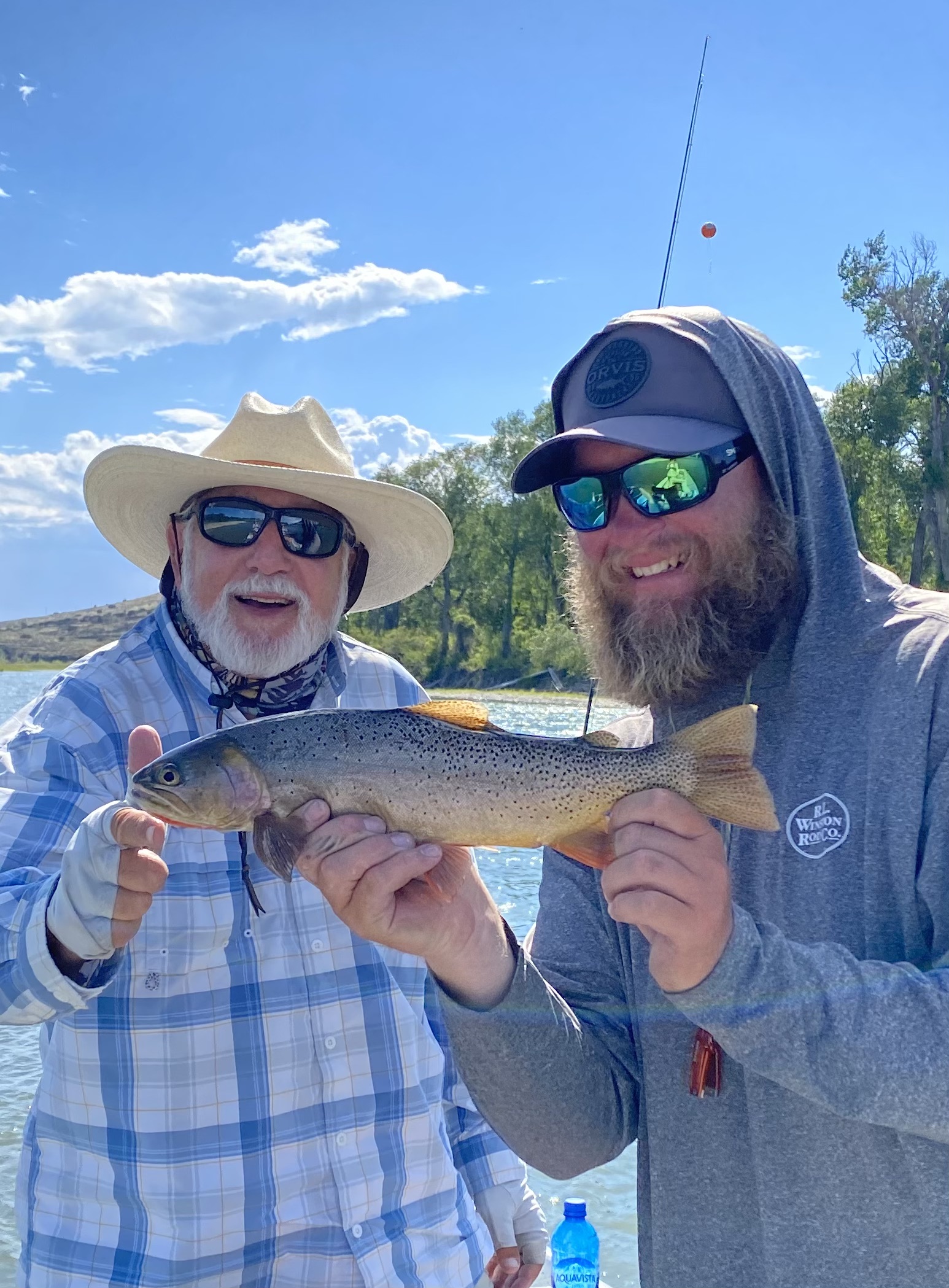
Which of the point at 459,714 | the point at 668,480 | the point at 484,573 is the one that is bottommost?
the point at 459,714

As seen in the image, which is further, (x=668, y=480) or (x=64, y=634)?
(x=64, y=634)

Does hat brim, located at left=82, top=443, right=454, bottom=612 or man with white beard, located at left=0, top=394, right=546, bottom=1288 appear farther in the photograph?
hat brim, located at left=82, top=443, right=454, bottom=612

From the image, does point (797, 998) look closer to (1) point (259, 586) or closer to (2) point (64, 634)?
(1) point (259, 586)

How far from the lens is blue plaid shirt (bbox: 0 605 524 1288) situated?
3055mm

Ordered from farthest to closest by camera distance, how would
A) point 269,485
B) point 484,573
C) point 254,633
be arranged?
point 484,573 < point 269,485 < point 254,633

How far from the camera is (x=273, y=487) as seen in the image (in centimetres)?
403

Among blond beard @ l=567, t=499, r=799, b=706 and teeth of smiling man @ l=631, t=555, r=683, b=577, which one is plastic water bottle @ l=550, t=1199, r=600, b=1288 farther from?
teeth of smiling man @ l=631, t=555, r=683, b=577

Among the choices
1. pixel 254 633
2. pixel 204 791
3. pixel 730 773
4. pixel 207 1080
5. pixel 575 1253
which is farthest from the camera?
pixel 575 1253

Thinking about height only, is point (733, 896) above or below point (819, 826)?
below

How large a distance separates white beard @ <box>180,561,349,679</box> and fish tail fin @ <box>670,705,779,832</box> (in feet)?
5.80

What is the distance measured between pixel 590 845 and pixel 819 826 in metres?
0.54

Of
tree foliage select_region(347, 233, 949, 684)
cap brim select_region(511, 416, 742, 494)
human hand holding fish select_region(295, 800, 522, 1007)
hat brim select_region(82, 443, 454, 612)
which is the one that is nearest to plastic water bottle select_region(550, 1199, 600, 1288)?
human hand holding fish select_region(295, 800, 522, 1007)

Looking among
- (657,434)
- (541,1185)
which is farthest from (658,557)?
(541,1185)

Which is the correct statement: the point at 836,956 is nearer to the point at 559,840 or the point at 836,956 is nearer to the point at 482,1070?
the point at 559,840
